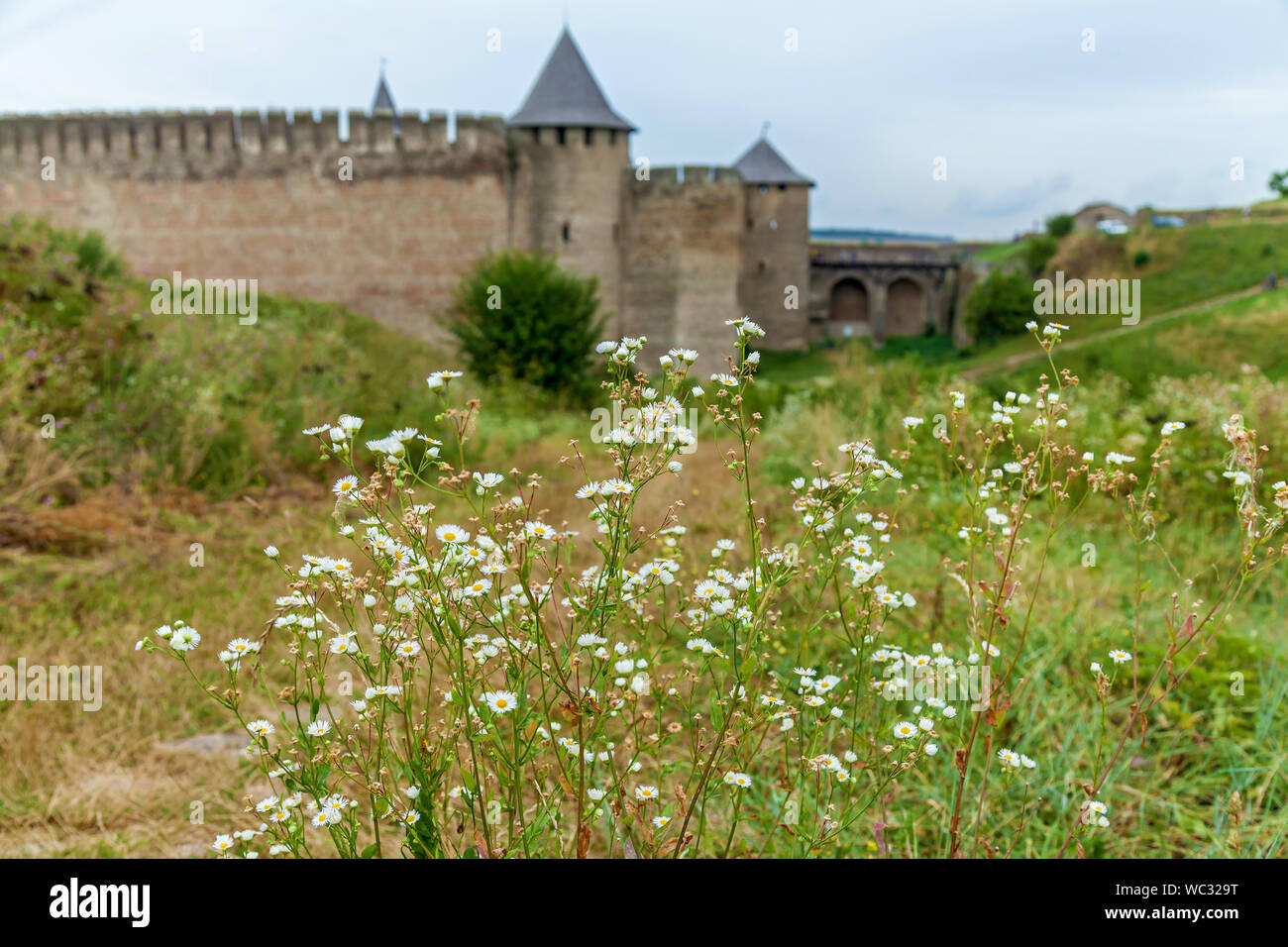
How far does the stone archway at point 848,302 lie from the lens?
4597 cm

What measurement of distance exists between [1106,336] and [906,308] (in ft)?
61.8

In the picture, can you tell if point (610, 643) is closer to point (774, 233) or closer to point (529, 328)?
point (529, 328)

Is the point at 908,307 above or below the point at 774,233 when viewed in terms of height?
below

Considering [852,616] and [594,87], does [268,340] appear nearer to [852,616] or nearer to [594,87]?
[852,616]

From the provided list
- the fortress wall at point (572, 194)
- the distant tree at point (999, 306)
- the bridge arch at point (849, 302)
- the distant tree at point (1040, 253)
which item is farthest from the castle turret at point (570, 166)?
the distant tree at point (1040, 253)

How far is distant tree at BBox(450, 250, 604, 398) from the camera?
1605 cm

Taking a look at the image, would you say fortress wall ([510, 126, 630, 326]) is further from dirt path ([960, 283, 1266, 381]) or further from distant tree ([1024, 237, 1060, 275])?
distant tree ([1024, 237, 1060, 275])

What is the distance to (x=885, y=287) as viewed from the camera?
147 feet

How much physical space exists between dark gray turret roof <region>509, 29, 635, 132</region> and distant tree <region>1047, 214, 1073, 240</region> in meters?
24.6

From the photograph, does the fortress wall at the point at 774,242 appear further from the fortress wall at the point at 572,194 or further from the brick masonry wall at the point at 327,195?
the fortress wall at the point at 572,194

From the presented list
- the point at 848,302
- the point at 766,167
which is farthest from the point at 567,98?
the point at 848,302
